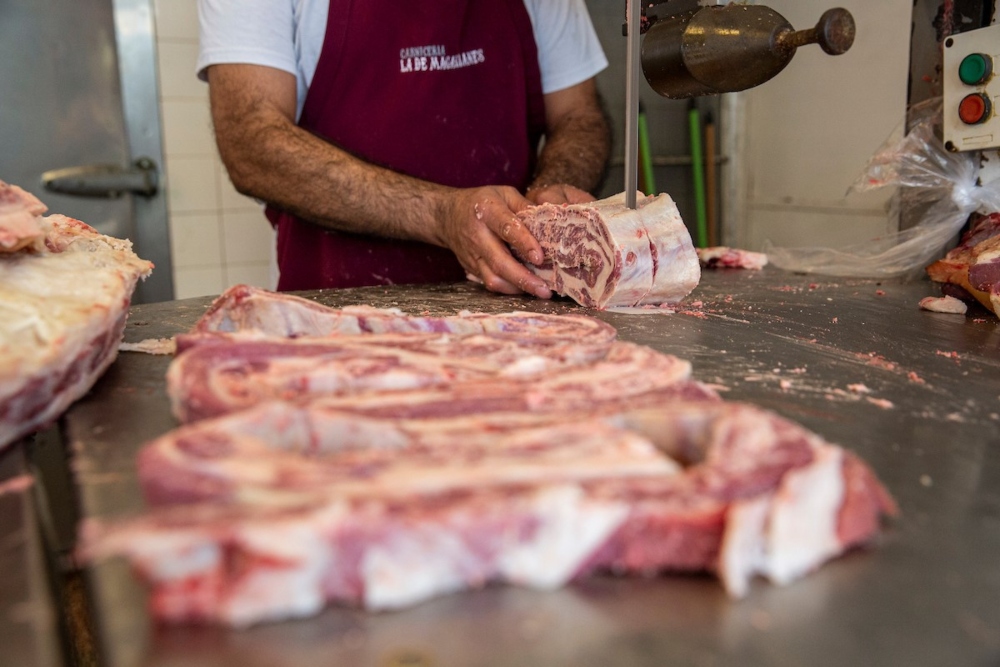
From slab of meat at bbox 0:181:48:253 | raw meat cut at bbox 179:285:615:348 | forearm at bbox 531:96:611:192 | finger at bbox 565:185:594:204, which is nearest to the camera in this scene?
slab of meat at bbox 0:181:48:253

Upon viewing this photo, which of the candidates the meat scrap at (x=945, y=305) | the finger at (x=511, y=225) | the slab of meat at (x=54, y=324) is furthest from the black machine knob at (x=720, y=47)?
the slab of meat at (x=54, y=324)

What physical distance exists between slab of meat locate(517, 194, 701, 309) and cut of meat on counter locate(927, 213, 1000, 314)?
2.52 ft

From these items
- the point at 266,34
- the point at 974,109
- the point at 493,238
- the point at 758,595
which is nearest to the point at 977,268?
the point at 974,109

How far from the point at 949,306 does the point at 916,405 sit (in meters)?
1.15

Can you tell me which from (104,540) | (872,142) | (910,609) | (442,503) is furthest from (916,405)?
(872,142)

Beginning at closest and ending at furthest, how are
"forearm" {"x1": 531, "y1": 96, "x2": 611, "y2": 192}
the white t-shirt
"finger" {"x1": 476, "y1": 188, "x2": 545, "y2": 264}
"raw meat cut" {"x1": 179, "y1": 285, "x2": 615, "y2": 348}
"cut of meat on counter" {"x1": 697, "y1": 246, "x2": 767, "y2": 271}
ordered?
"raw meat cut" {"x1": 179, "y1": 285, "x2": 615, "y2": 348}, "finger" {"x1": 476, "y1": 188, "x2": 545, "y2": 264}, the white t-shirt, "cut of meat on counter" {"x1": 697, "y1": 246, "x2": 767, "y2": 271}, "forearm" {"x1": 531, "y1": 96, "x2": 611, "y2": 192}

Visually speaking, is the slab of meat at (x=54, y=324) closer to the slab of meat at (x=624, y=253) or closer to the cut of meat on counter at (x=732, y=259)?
the slab of meat at (x=624, y=253)

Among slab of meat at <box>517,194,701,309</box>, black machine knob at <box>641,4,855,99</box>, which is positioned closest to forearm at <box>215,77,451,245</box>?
slab of meat at <box>517,194,701,309</box>

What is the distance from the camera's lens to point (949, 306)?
2.54 meters

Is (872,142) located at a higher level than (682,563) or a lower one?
higher

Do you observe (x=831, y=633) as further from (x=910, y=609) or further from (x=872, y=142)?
(x=872, y=142)

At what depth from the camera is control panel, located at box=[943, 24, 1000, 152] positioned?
273 centimetres

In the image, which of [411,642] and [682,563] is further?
[682,563]

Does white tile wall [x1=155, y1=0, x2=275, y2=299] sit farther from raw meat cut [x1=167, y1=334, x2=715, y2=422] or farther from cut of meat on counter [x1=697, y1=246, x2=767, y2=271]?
raw meat cut [x1=167, y1=334, x2=715, y2=422]
